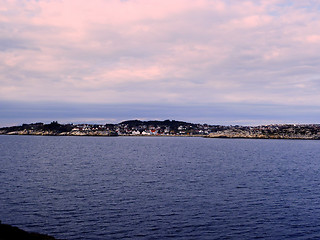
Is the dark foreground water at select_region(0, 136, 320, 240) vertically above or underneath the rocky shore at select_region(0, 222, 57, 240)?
underneath

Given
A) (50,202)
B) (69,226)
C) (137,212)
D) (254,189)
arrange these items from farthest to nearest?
1. (254,189)
2. (50,202)
3. (137,212)
4. (69,226)

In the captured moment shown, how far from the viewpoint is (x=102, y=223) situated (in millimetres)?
26281

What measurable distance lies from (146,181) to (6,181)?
67.3 ft

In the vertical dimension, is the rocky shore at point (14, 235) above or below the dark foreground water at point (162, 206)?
above

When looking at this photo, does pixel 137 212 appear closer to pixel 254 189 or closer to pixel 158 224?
pixel 158 224

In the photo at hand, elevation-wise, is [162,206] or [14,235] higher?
[14,235]

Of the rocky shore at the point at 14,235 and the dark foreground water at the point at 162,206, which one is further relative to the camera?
the dark foreground water at the point at 162,206

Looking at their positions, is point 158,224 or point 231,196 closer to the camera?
point 158,224

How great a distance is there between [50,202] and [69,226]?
27.3ft

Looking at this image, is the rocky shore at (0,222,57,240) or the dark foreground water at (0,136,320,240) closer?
the rocky shore at (0,222,57,240)

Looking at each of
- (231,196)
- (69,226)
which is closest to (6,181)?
(69,226)

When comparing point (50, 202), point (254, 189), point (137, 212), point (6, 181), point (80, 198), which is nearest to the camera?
point (137, 212)

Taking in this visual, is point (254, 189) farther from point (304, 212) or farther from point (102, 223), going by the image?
point (102, 223)

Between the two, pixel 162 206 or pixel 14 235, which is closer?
pixel 14 235
